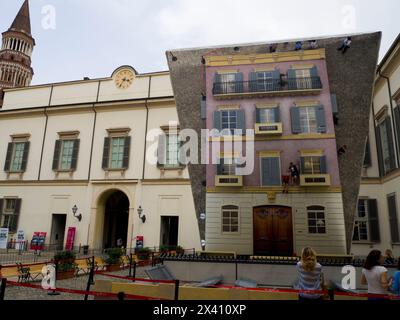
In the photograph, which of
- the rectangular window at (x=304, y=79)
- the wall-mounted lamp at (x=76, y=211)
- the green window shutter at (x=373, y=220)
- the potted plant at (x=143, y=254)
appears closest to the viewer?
the rectangular window at (x=304, y=79)

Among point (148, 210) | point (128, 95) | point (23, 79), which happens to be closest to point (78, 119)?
point (128, 95)

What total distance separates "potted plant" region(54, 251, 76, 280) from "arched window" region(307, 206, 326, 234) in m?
7.66

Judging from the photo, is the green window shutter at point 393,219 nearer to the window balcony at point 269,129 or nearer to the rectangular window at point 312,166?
the rectangular window at point 312,166

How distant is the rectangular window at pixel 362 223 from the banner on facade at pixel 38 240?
17.2m

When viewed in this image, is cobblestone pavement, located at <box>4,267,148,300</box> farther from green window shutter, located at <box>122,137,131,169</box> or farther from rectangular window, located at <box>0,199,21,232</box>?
rectangular window, located at <box>0,199,21,232</box>

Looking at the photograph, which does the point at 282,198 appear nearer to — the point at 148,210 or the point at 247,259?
the point at 247,259

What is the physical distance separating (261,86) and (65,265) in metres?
8.27

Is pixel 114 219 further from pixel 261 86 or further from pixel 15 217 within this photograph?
pixel 261 86

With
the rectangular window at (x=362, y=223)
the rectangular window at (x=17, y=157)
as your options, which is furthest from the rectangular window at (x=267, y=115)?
the rectangular window at (x=17, y=157)

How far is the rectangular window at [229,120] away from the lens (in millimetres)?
7542

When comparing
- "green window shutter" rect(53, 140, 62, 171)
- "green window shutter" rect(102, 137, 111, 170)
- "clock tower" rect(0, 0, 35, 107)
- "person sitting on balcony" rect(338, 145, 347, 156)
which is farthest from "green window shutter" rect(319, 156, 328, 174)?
"clock tower" rect(0, 0, 35, 107)

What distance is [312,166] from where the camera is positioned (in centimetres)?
701

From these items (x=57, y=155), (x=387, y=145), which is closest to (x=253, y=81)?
(x=387, y=145)

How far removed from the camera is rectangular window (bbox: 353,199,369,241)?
49.8 feet
